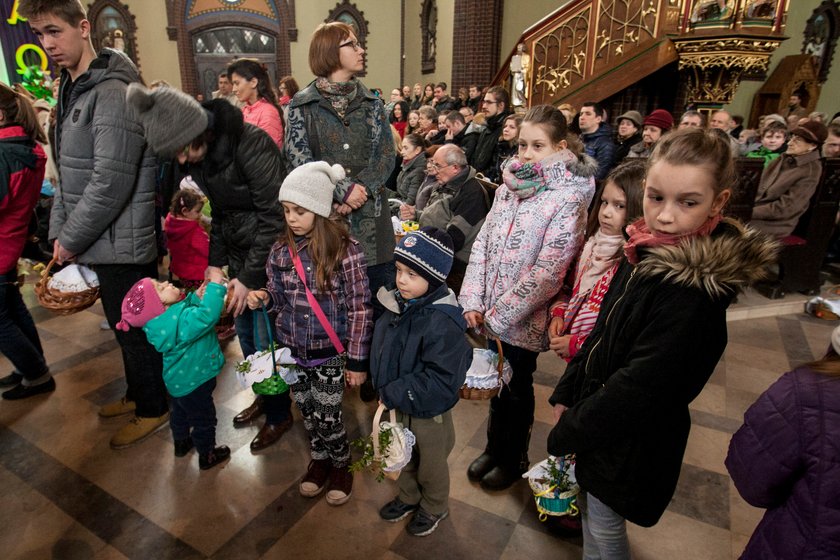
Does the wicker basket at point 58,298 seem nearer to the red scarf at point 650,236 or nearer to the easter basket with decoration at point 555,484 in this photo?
the easter basket with decoration at point 555,484

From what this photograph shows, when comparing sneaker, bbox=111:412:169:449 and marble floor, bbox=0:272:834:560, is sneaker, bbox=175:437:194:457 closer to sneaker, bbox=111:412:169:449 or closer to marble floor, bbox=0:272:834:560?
marble floor, bbox=0:272:834:560

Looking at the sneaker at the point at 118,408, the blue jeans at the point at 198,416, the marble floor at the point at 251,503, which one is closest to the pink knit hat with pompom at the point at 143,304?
the blue jeans at the point at 198,416

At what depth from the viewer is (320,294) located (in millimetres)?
2121

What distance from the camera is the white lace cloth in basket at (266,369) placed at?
2.15m

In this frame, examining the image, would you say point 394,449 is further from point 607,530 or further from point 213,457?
point 213,457

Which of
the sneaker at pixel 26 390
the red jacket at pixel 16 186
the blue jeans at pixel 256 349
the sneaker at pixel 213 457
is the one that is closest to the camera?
the sneaker at pixel 213 457

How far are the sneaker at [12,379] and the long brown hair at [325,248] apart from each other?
2.56 m

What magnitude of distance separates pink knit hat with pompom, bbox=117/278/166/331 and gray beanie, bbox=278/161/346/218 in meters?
0.82

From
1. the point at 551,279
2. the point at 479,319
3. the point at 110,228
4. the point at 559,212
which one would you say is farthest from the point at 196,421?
the point at 559,212

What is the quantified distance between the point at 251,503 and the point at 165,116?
177cm

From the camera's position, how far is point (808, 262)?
4887 millimetres

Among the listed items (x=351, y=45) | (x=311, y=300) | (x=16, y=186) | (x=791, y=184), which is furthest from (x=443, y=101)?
(x=311, y=300)

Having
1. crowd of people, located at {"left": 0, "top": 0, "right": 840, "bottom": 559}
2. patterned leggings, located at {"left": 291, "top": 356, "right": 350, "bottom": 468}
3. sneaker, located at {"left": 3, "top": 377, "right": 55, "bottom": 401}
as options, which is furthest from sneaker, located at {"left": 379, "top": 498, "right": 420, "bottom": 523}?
sneaker, located at {"left": 3, "top": 377, "right": 55, "bottom": 401}

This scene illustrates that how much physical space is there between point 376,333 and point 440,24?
44.7 ft
